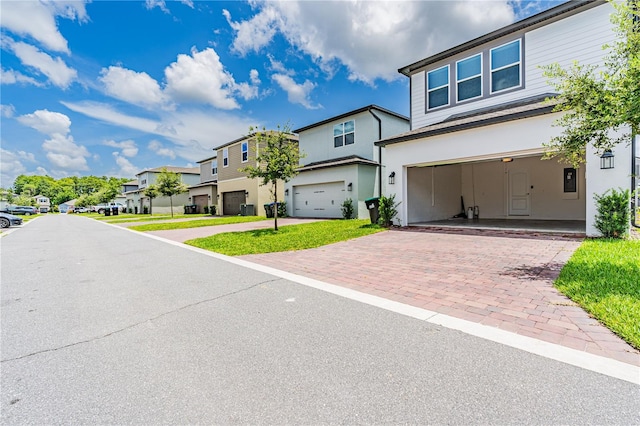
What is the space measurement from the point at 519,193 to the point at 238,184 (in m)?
19.5

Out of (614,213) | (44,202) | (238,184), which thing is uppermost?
(44,202)

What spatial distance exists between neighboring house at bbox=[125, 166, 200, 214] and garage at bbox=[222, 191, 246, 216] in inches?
495

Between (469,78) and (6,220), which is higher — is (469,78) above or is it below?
above

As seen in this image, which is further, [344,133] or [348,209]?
[344,133]

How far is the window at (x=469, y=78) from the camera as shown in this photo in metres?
11.8

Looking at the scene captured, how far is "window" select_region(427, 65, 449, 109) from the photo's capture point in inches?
497

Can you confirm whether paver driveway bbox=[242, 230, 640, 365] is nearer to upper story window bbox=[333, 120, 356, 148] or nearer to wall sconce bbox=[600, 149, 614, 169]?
wall sconce bbox=[600, 149, 614, 169]

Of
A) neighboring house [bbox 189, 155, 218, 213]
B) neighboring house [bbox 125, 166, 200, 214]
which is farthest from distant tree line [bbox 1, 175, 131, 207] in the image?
neighboring house [bbox 189, 155, 218, 213]

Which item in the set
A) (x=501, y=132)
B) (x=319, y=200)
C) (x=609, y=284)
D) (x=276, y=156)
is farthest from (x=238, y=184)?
(x=609, y=284)

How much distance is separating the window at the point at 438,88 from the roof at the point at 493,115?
41.4 inches

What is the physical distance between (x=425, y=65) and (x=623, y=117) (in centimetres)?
996

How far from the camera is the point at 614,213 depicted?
7484 millimetres

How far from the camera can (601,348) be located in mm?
2740

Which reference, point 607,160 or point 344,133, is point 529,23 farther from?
point 344,133
